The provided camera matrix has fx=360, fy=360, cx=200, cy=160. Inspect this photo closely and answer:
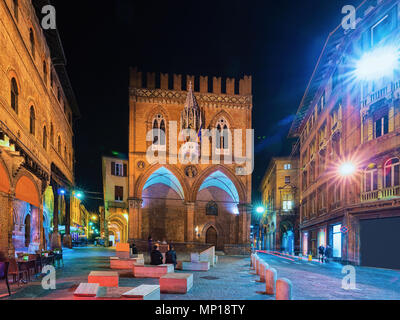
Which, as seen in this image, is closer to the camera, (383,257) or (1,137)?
(1,137)

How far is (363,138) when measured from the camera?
70.3 ft

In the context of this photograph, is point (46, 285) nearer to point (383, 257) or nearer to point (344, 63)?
point (383, 257)

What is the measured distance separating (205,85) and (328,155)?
16289mm

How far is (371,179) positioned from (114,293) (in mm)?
17451

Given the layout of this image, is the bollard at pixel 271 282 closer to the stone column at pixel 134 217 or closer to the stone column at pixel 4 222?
the stone column at pixel 4 222

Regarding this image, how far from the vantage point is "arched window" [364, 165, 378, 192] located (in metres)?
20.5

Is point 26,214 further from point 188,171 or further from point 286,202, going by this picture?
point 286,202

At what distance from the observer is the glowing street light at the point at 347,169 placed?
22.4m

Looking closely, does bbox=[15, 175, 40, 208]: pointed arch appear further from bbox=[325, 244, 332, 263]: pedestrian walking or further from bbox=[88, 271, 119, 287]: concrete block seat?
bbox=[325, 244, 332, 263]: pedestrian walking

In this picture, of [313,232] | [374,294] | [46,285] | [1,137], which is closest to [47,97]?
[1,137]

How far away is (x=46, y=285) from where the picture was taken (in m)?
10.9

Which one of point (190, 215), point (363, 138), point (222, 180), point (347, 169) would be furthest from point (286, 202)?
point (363, 138)

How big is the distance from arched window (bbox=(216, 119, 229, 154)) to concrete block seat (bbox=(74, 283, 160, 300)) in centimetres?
3046

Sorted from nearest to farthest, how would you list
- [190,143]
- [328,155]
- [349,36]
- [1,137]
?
1. [1,137]
2. [349,36]
3. [328,155]
4. [190,143]
